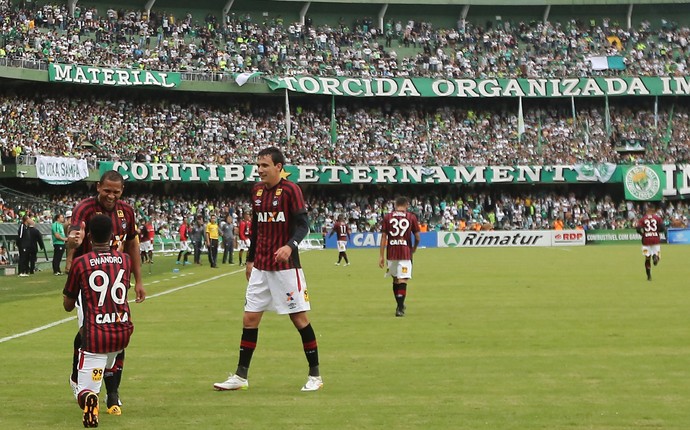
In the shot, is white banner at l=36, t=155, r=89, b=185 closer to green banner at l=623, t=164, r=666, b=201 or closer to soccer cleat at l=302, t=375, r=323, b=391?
green banner at l=623, t=164, r=666, b=201

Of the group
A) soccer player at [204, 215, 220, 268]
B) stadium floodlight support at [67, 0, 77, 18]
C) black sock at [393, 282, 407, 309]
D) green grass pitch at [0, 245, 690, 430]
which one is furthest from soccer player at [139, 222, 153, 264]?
stadium floodlight support at [67, 0, 77, 18]

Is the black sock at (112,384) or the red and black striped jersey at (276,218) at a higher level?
the red and black striped jersey at (276,218)

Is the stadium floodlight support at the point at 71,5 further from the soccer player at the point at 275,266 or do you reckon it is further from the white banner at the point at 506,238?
the soccer player at the point at 275,266

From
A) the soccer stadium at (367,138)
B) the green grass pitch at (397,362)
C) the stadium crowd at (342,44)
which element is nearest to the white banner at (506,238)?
the soccer stadium at (367,138)

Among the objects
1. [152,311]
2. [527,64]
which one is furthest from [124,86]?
[152,311]

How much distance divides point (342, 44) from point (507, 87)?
12.1 m

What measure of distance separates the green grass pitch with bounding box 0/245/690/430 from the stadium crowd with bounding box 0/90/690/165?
3893 cm

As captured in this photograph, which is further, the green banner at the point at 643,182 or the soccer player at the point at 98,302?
the green banner at the point at 643,182

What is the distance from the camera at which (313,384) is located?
10.4 m

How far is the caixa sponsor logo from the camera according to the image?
210 ft

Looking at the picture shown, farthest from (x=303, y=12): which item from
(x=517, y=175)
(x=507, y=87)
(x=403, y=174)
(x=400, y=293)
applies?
(x=400, y=293)

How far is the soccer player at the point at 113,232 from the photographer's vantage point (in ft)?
30.2

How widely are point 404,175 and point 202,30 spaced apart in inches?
669

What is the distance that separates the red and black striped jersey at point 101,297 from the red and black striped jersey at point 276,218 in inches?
83.4
